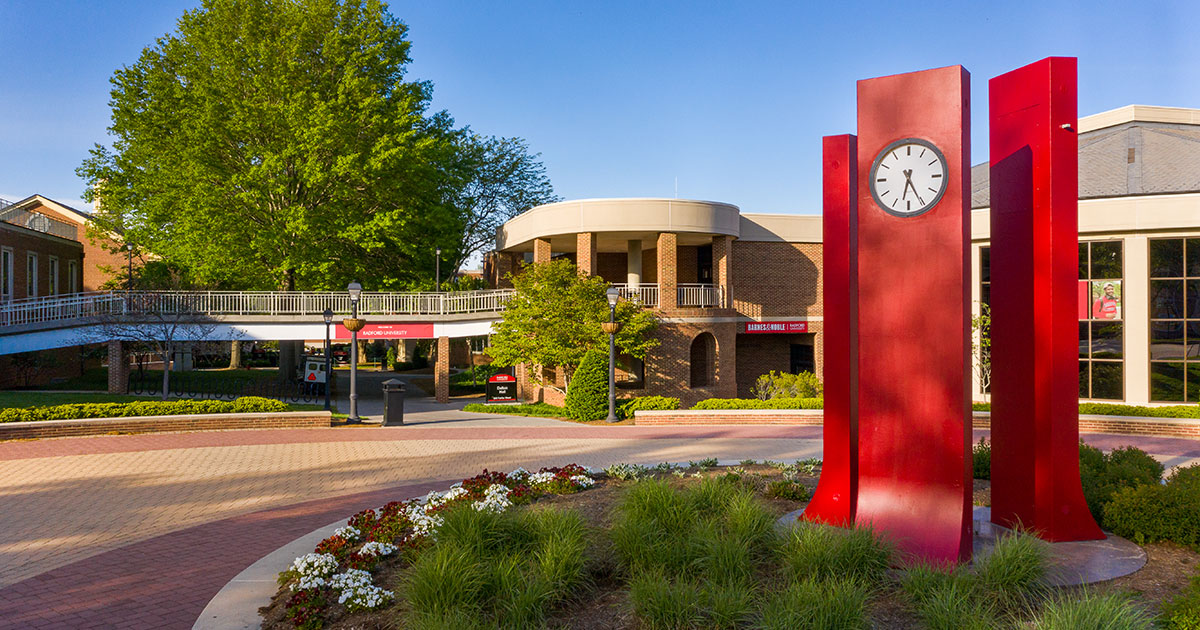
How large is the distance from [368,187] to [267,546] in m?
21.7

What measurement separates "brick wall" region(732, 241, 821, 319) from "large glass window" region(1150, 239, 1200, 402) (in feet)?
36.1

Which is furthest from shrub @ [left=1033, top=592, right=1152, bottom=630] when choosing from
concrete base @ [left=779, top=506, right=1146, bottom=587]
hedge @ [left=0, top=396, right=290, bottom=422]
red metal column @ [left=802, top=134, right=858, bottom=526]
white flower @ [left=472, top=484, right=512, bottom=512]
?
hedge @ [left=0, top=396, right=290, bottom=422]

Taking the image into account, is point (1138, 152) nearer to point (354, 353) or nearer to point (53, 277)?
point (354, 353)

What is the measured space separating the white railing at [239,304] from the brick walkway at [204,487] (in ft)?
27.3

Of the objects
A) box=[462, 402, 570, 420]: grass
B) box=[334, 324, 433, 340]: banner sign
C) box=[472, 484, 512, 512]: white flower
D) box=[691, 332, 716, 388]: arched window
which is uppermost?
box=[334, 324, 433, 340]: banner sign

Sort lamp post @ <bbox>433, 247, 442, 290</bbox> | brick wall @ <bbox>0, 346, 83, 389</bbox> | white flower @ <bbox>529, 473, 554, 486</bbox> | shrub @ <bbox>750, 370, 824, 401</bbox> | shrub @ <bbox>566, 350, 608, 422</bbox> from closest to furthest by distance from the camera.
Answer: white flower @ <bbox>529, 473, 554, 486</bbox>
shrub @ <bbox>566, 350, 608, 422</bbox>
shrub @ <bbox>750, 370, 824, 401</bbox>
brick wall @ <bbox>0, 346, 83, 389</bbox>
lamp post @ <bbox>433, 247, 442, 290</bbox>

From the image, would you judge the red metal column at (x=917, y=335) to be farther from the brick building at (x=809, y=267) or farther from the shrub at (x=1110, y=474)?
the brick building at (x=809, y=267)

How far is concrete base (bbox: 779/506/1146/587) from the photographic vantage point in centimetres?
617

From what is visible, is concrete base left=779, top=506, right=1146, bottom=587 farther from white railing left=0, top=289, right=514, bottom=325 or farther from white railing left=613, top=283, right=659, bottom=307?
white railing left=0, top=289, right=514, bottom=325

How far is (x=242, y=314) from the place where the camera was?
26.4 meters

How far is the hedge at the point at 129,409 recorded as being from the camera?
16234 millimetres

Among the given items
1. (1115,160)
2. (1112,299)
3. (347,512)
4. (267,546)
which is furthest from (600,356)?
(1115,160)

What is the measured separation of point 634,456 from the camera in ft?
47.6

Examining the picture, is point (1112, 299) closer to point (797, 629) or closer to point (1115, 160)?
point (1115, 160)
